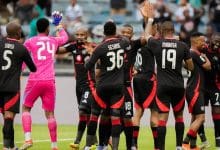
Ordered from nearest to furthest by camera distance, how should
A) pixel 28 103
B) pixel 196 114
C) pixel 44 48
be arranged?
pixel 44 48, pixel 28 103, pixel 196 114

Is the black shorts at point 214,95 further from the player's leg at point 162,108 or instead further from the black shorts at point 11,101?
the black shorts at point 11,101

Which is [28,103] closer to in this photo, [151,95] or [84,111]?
[84,111]

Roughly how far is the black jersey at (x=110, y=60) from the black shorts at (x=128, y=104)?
2.05 feet

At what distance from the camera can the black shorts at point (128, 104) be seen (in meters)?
15.3

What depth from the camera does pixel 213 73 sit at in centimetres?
1648

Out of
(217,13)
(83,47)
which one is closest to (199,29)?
(217,13)

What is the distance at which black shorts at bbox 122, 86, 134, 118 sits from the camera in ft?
50.1

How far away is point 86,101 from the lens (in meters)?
16.5

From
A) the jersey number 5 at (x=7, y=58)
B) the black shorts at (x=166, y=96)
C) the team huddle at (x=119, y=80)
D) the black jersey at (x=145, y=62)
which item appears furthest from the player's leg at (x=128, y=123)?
the jersey number 5 at (x=7, y=58)

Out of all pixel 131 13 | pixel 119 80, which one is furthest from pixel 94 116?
pixel 131 13

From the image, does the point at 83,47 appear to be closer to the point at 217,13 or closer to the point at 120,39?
the point at 120,39

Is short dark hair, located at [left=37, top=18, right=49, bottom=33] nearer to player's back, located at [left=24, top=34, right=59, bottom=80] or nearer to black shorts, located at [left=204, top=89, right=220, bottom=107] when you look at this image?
player's back, located at [left=24, top=34, right=59, bottom=80]

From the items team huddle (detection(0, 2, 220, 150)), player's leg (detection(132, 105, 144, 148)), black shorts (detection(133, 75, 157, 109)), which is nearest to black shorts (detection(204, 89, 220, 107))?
team huddle (detection(0, 2, 220, 150))

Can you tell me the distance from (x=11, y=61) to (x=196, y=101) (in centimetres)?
368
